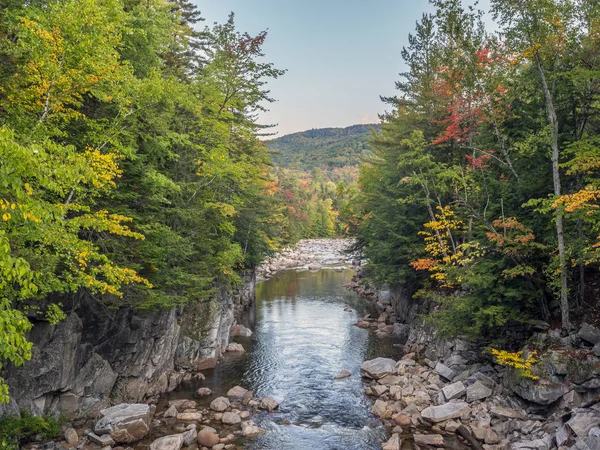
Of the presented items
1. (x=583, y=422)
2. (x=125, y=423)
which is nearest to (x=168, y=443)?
(x=125, y=423)

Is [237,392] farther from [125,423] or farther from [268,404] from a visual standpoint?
[125,423]

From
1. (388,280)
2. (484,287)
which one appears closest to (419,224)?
(388,280)

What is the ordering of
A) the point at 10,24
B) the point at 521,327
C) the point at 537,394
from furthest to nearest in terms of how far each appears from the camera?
the point at 521,327 < the point at 537,394 < the point at 10,24

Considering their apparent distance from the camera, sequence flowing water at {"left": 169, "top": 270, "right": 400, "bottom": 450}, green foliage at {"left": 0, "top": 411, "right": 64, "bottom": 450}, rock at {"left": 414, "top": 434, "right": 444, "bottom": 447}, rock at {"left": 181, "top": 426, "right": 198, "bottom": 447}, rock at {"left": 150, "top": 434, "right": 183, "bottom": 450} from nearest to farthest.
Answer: green foliage at {"left": 0, "top": 411, "right": 64, "bottom": 450}, rock at {"left": 150, "top": 434, "right": 183, "bottom": 450}, rock at {"left": 414, "top": 434, "right": 444, "bottom": 447}, rock at {"left": 181, "top": 426, "right": 198, "bottom": 447}, flowing water at {"left": 169, "top": 270, "right": 400, "bottom": 450}

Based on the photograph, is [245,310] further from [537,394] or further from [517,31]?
[517,31]

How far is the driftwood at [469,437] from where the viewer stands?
41.9 feet

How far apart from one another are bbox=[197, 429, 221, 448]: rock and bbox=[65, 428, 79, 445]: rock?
3953 mm

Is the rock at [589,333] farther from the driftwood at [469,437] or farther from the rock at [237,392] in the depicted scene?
the rock at [237,392]

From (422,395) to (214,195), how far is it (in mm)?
13919

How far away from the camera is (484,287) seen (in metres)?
15.2

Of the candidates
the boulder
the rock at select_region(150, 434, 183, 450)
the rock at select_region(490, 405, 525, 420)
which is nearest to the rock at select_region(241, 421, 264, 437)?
the boulder

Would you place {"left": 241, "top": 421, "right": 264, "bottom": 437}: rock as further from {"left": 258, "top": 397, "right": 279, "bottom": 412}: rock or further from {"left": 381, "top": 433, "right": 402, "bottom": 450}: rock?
{"left": 381, "top": 433, "right": 402, "bottom": 450}: rock

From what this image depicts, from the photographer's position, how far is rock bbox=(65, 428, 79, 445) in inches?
479

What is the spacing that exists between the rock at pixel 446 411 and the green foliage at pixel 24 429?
1289 centimetres
